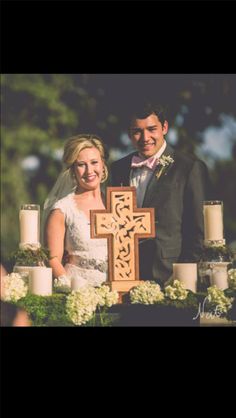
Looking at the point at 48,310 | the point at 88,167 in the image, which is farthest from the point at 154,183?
the point at 48,310

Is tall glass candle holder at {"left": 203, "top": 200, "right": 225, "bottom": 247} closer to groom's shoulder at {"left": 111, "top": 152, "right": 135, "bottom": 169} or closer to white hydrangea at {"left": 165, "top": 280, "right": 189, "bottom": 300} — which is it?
white hydrangea at {"left": 165, "top": 280, "right": 189, "bottom": 300}

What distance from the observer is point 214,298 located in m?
3.90

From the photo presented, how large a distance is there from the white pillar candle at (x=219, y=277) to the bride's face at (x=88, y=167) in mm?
821

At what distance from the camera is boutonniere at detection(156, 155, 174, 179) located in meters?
3.98

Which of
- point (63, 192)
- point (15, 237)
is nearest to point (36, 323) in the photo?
point (15, 237)

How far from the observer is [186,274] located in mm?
3912

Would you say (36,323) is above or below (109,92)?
below

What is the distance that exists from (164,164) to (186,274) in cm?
63

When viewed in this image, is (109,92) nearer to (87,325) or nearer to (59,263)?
(59,263)

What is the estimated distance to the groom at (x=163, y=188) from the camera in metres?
3.94

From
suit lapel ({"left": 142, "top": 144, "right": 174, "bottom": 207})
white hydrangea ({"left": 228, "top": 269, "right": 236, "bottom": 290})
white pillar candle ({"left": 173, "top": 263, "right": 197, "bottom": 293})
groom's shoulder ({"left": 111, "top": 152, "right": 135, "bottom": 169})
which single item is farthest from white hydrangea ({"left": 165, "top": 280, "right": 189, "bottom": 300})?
groom's shoulder ({"left": 111, "top": 152, "right": 135, "bottom": 169})

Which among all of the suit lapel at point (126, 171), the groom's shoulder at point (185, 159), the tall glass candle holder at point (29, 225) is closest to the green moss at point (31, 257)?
the tall glass candle holder at point (29, 225)

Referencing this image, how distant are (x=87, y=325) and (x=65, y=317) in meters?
0.13

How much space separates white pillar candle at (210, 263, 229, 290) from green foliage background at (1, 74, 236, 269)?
17 centimetres
